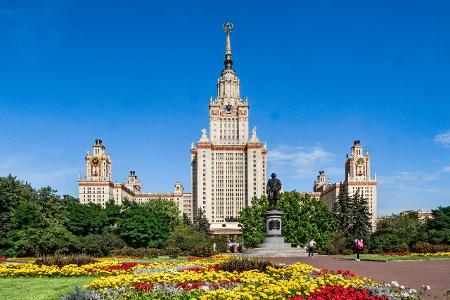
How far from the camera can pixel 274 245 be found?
35.2m

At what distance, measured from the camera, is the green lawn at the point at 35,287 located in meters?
15.4

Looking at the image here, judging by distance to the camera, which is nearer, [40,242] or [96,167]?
[40,242]

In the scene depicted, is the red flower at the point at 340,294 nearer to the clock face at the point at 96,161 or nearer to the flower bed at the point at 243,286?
the flower bed at the point at 243,286

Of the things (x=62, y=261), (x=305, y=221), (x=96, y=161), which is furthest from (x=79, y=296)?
(x=96, y=161)

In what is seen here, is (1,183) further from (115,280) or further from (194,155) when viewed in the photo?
(194,155)

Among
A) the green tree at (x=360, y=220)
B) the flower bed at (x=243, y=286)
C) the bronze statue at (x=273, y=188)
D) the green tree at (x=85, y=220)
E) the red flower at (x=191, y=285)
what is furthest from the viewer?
the green tree at (x=360, y=220)

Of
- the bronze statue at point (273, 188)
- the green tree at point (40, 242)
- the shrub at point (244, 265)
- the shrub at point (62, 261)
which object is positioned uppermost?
the bronze statue at point (273, 188)

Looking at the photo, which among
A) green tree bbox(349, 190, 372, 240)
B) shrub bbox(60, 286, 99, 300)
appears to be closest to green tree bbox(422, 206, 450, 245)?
green tree bbox(349, 190, 372, 240)

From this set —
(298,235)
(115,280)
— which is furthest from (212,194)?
(115,280)

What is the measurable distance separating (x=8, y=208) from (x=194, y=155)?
111 metres

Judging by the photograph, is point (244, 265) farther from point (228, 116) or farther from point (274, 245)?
point (228, 116)

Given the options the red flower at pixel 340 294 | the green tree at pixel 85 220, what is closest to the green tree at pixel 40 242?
the green tree at pixel 85 220

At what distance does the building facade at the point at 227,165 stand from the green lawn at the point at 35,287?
128891mm

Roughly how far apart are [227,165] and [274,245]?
119453mm
